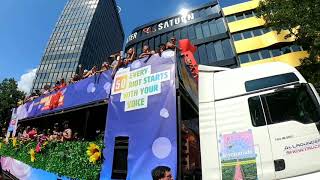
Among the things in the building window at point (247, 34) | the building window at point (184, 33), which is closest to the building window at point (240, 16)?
the building window at point (247, 34)

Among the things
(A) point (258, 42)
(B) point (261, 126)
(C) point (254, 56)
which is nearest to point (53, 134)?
(B) point (261, 126)

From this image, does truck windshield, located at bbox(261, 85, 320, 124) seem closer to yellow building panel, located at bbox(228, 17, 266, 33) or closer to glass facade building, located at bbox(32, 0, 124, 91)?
yellow building panel, located at bbox(228, 17, 266, 33)

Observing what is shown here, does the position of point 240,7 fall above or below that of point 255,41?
above

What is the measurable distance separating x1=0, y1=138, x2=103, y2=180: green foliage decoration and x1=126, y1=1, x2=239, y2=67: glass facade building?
24.4m

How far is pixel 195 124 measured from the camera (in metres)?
8.20

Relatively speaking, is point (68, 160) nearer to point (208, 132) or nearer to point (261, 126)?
point (208, 132)

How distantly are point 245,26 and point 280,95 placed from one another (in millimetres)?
30375

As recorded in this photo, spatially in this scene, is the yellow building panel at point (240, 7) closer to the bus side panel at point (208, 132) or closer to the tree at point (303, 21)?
the tree at point (303, 21)

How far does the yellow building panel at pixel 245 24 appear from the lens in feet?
113

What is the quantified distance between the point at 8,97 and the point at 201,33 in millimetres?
24476

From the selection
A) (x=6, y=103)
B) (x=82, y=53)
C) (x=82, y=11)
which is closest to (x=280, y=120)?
(x=6, y=103)

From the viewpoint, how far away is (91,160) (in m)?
7.78

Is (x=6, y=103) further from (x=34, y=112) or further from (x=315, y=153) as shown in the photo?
(x=315, y=153)

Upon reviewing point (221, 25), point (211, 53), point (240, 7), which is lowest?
point (211, 53)
